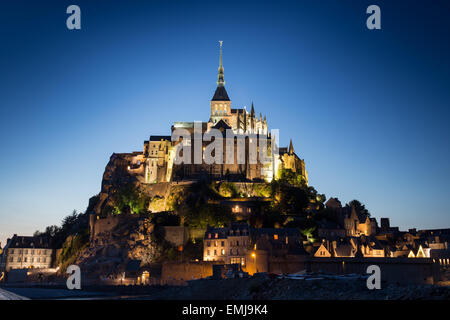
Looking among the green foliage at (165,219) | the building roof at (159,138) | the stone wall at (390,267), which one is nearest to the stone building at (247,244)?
the stone wall at (390,267)

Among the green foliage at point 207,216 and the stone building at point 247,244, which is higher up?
the green foliage at point 207,216

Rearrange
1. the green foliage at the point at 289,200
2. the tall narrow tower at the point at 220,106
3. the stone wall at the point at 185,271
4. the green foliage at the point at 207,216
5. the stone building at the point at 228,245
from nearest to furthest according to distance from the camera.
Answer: the stone wall at the point at 185,271 < the stone building at the point at 228,245 < the green foliage at the point at 207,216 < the green foliage at the point at 289,200 < the tall narrow tower at the point at 220,106

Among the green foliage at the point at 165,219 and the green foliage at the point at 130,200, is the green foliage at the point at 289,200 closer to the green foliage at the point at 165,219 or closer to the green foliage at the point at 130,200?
the green foliage at the point at 165,219

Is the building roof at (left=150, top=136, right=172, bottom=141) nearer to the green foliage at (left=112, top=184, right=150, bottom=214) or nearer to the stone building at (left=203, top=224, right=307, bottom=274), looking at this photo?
the green foliage at (left=112, top=184, right=150, bottom=214)

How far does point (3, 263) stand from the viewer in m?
85.0

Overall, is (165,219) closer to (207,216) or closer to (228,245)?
(207,216)

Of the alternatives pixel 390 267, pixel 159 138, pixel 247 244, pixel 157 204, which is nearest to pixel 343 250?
pixel 390 267

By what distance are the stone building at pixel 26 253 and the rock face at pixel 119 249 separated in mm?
14583

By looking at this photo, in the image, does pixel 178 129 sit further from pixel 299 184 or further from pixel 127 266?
pixel 127 266

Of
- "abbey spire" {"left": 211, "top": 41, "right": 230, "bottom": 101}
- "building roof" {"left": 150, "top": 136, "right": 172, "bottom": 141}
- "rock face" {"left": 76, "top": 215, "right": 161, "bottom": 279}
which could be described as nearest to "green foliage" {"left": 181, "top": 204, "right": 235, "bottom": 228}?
"rock face" {"left": 76, "top": 215, "right": 161, "bottom": 279}

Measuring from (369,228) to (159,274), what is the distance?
38.0m

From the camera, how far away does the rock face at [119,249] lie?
68.8 m
